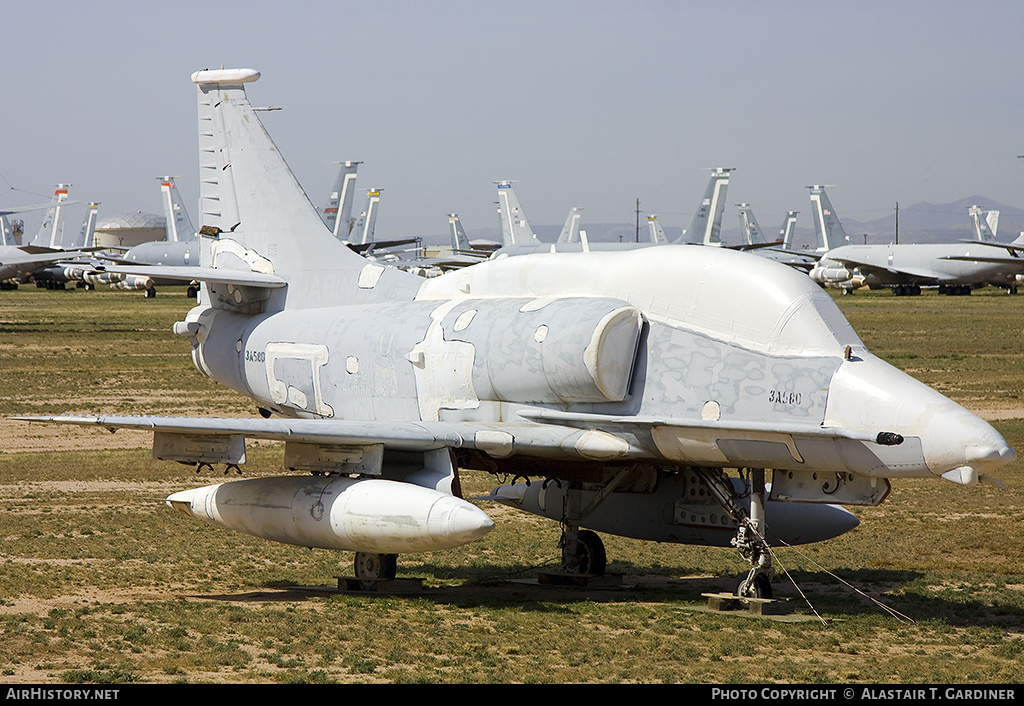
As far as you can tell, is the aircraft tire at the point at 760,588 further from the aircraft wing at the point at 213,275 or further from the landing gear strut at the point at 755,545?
the aircraft wing at the point at 213,275

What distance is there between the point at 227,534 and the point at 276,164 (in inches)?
187

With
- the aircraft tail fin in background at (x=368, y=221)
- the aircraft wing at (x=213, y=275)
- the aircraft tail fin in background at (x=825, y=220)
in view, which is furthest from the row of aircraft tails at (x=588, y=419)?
the aircraft tail fin in background at (x=825, y=220)

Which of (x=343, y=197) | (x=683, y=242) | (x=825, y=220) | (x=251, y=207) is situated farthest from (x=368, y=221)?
(x=251, y=207)

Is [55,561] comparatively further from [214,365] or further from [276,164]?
[276,164]

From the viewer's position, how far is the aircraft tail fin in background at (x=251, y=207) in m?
15.5

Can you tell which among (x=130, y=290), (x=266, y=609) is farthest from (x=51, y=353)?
(x=130, y=290)

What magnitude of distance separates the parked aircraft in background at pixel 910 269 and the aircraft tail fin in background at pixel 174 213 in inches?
1829

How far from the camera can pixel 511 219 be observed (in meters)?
81.1

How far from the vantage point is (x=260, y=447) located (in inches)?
909

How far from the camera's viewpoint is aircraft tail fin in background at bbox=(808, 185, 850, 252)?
106 m

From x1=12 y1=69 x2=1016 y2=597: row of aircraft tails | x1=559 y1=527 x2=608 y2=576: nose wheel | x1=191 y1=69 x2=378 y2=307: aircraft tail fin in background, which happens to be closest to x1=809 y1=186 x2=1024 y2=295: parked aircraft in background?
x1=191 y1=69 x2=378 y2=307: aircraft tail fin in background

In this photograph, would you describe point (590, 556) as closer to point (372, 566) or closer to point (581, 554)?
point (581, 554)

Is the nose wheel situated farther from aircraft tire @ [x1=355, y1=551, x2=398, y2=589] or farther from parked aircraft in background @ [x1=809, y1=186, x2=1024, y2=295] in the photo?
parked aircraft in background @ [x1=809, y1=186, x2=1024, y2=295]

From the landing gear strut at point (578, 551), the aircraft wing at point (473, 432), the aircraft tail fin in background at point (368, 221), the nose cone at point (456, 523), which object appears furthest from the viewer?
the aircraft tail fin in background at point (368, 221)
